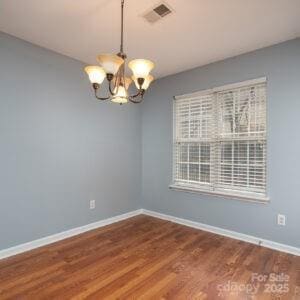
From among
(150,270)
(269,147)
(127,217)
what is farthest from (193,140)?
(150,270)

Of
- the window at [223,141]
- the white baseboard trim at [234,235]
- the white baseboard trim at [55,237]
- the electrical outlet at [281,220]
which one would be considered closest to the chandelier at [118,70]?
the window at [223,141]

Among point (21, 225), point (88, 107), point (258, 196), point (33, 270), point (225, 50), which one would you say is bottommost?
point (33, 270)

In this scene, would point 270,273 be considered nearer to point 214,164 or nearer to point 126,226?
point 214,164

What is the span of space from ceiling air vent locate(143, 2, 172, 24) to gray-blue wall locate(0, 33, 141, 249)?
57.0 inches

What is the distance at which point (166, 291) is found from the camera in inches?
75.7

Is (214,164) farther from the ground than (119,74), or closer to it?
closer to it

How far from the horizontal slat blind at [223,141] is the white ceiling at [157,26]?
66cm

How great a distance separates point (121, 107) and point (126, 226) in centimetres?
198

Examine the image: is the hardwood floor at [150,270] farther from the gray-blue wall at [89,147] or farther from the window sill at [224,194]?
the window sill at [224,194]

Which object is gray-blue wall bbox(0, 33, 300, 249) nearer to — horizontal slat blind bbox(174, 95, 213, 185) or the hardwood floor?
horizontal slat blind bbox(174, 95, 213, 185)

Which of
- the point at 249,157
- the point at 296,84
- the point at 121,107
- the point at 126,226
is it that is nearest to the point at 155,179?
the point at 126,226

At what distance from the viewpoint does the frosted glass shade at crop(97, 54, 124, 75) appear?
1.61m

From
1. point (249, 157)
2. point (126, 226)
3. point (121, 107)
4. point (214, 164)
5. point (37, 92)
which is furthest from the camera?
point (121, 107)

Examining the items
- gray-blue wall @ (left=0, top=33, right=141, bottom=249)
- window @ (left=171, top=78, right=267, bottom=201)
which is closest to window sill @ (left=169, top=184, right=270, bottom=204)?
window @ (left=171, top=78, right=267, bottom=201)
